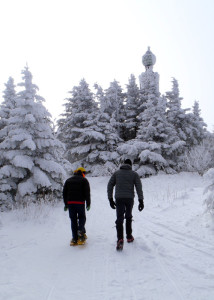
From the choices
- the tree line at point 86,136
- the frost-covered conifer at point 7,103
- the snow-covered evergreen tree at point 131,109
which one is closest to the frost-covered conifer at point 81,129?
the tree line at point 86,136

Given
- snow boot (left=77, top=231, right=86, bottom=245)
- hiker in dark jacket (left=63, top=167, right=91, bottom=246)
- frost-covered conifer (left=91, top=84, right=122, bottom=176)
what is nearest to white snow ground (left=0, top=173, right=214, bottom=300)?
snow boot (left=77, top=231, right=86, bottom=245)

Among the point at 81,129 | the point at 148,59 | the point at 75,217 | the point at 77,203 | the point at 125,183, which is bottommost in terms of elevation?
the point at 75,217

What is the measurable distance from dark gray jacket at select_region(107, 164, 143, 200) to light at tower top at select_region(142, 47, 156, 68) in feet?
207

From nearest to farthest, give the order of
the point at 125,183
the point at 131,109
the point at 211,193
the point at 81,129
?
1. the point at 125,183
2. the point at 211,193
3. the point at 81,129
4. the point at 131,109

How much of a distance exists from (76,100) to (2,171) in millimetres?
20576

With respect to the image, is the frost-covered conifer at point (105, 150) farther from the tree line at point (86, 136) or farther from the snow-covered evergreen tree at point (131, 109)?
the snow-covered evergreen tree at point (131, 109)

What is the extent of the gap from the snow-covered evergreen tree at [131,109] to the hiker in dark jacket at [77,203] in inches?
967

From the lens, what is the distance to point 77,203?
6.23m

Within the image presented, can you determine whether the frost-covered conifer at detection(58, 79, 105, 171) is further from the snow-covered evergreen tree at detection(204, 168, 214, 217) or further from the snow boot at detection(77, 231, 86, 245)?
the snow boot at detection(77, 231, 86, 245)

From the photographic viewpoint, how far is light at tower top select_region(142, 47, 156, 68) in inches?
2499

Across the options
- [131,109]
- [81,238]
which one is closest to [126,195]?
[81,238]

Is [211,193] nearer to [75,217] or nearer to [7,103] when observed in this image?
[75,217]

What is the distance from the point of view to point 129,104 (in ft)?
105

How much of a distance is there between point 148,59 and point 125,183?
63761 millimetres
